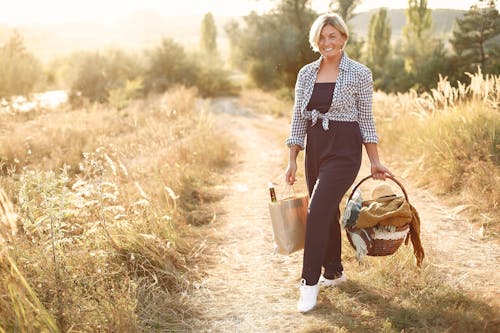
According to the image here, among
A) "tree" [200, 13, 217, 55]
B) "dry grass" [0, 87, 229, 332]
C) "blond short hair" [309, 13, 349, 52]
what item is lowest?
"dry grass" [0, 87, 229, 332]

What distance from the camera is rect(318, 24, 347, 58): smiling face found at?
3.07 meters

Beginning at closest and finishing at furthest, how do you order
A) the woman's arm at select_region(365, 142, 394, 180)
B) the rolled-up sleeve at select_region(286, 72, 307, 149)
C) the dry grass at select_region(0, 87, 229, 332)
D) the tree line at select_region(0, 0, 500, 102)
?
the dry grass at select_region(0, 87, 229, 332) < the woman's arm at select_region(365, 142, 394, 180) < the rolled-up sleeve at select_region(286, 72, 307, 149) < the tree line at select_region(0, 0, 500, 102)

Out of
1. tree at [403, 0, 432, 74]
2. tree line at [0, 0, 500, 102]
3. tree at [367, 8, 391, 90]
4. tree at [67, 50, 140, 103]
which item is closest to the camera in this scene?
tree line at [0, 0, 500, 102]

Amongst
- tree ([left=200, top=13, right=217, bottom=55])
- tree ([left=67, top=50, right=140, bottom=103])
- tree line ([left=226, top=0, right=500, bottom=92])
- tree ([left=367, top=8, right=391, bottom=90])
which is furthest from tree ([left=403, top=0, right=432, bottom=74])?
tree ([left=67, top=50, right=140, bottom=103])

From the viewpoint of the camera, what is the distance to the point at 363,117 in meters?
3.15

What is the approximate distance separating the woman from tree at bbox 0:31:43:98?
550 inches

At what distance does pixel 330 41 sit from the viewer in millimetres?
3092

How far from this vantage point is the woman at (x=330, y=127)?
121 inches

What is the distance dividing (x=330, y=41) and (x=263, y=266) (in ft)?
6.48

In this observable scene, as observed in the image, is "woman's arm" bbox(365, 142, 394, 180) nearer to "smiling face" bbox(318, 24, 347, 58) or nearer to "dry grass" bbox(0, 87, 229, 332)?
"smiling face" bbox(318, 24, 347, 58)

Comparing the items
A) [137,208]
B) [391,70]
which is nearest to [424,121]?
[137,208]

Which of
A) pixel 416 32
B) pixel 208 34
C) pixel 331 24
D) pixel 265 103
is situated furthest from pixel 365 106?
pixel 416 32

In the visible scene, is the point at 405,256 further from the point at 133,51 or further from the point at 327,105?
the point at 133,51

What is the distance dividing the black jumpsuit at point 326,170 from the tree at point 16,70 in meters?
14.0
